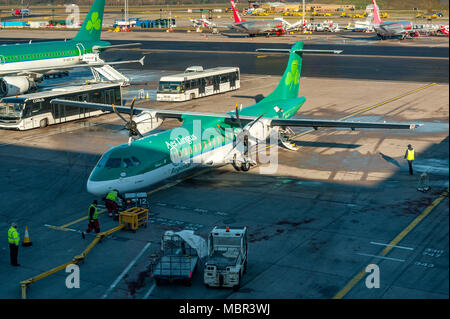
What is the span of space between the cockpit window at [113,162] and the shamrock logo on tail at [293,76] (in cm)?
1825

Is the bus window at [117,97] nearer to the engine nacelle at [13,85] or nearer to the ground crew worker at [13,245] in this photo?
the engine nacelle at [13,85]

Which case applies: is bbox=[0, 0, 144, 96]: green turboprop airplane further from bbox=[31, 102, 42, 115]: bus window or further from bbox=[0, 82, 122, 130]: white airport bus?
bbox=[31, 102, 42, 115]: bus window

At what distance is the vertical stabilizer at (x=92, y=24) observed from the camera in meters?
75.2

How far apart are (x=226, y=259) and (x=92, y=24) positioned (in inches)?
2373

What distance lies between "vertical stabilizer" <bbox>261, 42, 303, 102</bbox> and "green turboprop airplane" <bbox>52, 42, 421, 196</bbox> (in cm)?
8

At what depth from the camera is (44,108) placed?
5128 cm

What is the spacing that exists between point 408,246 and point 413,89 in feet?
154

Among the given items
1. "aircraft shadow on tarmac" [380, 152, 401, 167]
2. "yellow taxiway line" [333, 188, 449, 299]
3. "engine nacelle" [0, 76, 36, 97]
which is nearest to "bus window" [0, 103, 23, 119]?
"engine nacelle" [0, 76, 36, 97]

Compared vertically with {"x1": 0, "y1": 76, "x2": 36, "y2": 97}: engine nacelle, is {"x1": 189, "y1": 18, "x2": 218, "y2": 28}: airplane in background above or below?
above

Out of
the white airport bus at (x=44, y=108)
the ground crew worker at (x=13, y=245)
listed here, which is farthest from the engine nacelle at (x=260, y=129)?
the white airport bus at (x=44, y=108)

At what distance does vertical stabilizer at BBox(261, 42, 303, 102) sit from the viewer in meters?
44.2

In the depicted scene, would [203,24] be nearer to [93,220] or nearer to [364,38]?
[364,38]

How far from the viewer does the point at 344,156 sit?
1619 inches
